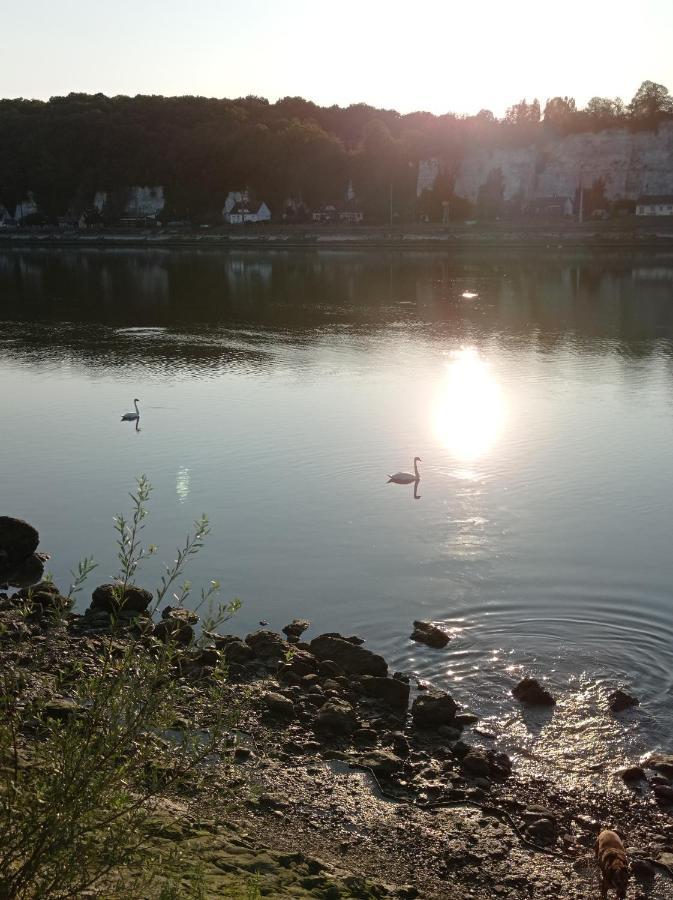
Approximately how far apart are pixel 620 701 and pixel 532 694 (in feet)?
4.50

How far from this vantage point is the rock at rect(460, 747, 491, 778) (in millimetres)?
→ 12539

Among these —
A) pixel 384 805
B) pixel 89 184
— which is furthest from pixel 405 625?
pixel 89 184

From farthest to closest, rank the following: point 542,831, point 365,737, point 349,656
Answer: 1. point 349,656
2. point 365,737
3. point 542,831

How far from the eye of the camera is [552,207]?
144125mm

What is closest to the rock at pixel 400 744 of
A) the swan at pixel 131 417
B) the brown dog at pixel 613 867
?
the brown dog at pixel 613 867

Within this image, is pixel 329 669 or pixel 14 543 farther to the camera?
pixel 14 543

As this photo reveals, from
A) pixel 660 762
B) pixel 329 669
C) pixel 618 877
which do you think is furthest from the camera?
pixel 329 669

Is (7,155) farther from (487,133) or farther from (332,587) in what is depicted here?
(332,587)

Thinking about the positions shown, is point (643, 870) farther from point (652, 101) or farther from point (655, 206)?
point (652, 101)

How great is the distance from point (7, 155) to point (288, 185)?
5348cm

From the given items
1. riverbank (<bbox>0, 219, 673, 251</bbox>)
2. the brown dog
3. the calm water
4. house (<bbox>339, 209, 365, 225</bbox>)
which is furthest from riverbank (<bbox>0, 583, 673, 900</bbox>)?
house (<bbox>339, 209, 365, 225</bbox>)

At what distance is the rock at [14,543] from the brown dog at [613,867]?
1465cm

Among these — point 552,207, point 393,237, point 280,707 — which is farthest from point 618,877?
point 552,207

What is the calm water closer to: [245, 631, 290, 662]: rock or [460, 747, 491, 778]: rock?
[460, 747, 491, 778]: rock
